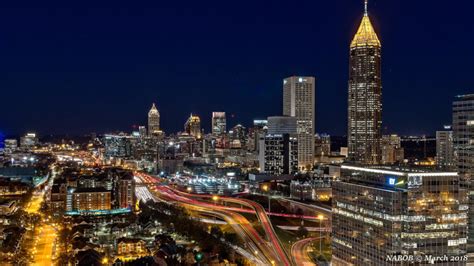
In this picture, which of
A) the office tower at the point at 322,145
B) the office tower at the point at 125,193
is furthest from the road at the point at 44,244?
the office tower at the point at 322,145

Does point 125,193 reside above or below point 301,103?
below

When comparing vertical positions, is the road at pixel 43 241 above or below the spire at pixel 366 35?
below

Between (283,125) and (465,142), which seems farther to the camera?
(283,125)

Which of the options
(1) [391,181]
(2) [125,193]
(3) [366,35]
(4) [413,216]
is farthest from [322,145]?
(4) [413,216]

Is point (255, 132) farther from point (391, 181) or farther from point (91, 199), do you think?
point (391, 181)

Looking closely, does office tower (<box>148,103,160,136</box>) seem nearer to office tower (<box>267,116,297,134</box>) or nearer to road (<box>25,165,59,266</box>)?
office tower (<box>267,116,297,134</box>)

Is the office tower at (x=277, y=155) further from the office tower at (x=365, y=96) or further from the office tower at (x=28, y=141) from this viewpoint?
the office tower at (x=28, y=141)

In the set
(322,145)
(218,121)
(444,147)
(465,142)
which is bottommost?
(322,145)

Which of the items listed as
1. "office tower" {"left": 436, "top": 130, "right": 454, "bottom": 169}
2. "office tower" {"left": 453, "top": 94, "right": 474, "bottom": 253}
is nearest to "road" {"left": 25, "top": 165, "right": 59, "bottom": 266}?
"office tower" {"left": 453, "top": 94, "right": 474, "bottom": 253}
